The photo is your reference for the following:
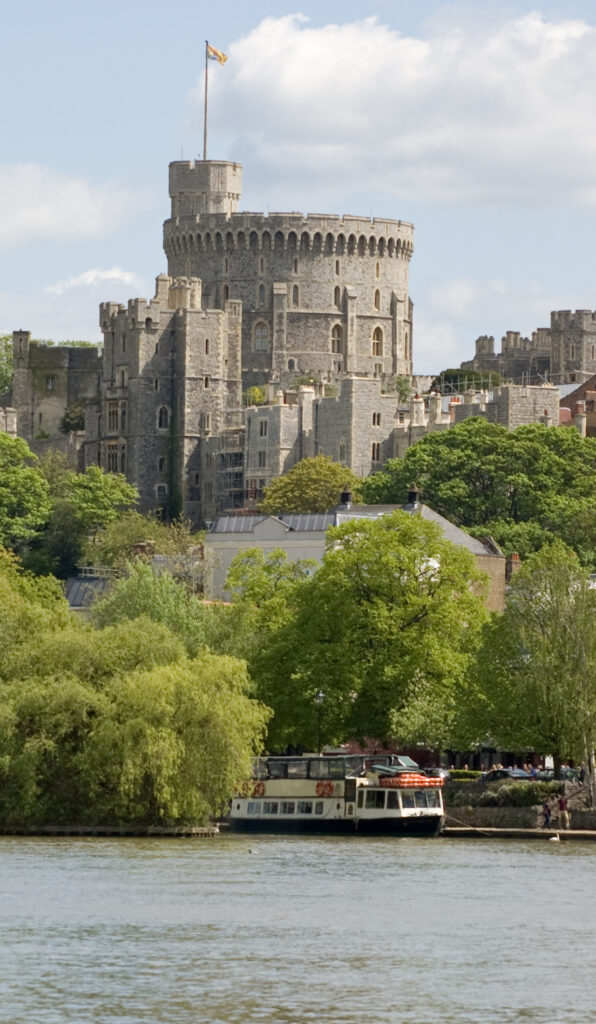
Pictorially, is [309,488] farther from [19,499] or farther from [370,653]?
[370,653]

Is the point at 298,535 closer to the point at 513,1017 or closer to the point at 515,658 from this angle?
the point at 515,658

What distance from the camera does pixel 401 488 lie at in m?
172

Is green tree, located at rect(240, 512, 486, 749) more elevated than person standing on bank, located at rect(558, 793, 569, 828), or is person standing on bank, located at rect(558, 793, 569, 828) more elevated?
green tree, located at rect(240, 512, 486, 749)

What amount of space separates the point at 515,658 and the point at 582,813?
6.31m

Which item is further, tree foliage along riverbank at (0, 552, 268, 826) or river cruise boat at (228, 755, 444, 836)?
river cruise boat at (228, 755, 444, 836)

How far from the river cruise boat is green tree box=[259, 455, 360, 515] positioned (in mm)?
77809

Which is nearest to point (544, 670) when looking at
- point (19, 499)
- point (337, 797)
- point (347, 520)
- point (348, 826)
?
point (337, 797)

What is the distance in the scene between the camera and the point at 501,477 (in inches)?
6673

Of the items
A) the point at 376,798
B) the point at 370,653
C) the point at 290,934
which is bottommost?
the point at 290,934

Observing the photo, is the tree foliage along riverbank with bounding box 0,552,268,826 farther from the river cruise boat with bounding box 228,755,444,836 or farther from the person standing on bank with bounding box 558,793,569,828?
the person standing on bank with bounding box 558,793,569,828

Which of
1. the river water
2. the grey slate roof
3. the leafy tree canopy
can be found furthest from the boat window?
the leafy tree canopy

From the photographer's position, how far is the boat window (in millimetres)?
94250

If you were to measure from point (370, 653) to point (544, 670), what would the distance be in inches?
275

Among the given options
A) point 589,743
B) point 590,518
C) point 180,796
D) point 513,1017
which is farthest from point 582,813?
point 590,518
